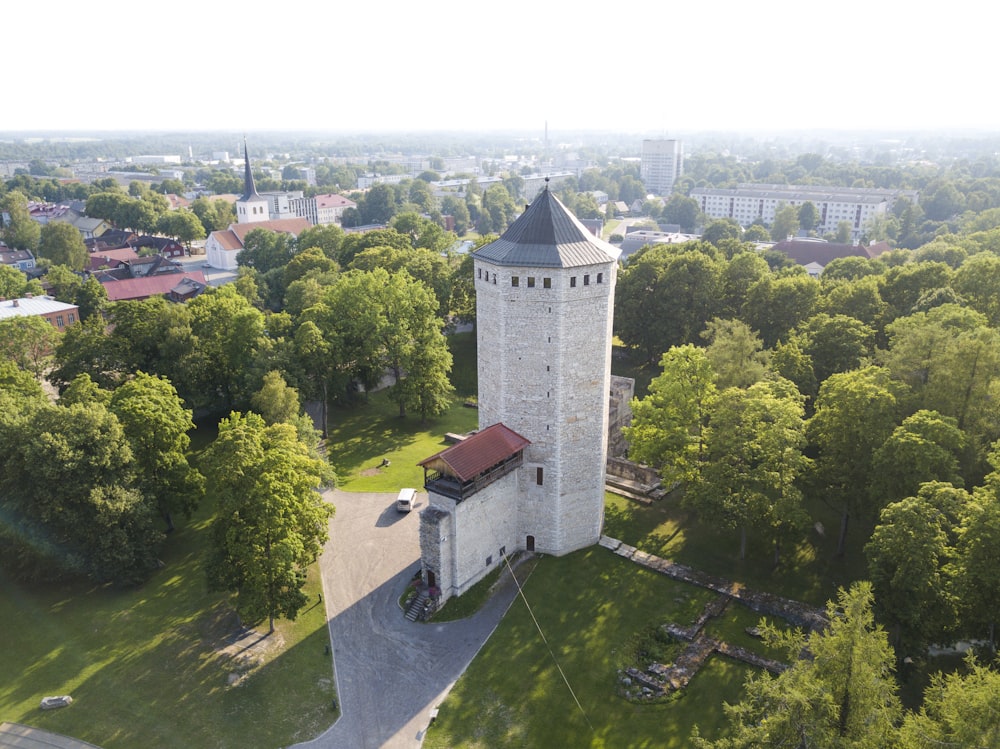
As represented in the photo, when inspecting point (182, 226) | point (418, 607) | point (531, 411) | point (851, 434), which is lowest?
point (418, 607)

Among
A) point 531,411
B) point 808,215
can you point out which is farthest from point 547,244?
point 808,215

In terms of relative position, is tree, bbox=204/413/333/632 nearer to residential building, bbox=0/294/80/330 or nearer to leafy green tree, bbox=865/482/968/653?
leafy green tree, bbox=865/482/968/653

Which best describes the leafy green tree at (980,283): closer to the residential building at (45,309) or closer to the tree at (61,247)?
the residential building at (45,309)

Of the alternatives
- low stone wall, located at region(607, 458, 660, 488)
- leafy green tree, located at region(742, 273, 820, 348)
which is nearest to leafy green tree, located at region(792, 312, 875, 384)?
leafy green tree, located at region(742, 273, 820, 348)

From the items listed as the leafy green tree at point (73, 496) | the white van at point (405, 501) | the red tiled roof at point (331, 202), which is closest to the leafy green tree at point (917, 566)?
the white van at point (405, 501)

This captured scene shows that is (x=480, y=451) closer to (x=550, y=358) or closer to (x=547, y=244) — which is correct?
(x=550, y=358)

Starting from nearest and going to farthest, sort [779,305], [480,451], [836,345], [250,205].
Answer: [480,451], [836,345], [779,305], [250,205]

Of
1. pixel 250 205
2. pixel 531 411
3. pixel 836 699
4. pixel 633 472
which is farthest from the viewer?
pixel 250 205
